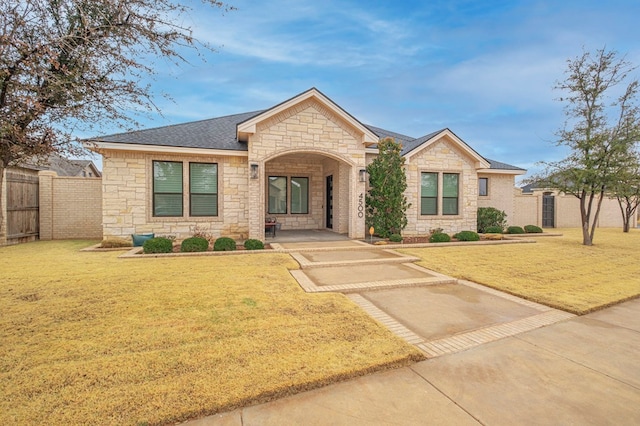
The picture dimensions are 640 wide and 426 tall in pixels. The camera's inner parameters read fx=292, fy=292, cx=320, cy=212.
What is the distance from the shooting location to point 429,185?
1376cm

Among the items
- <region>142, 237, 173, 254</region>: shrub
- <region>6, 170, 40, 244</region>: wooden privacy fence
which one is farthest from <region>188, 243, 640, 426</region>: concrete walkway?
<region>6, 170, 40, 244</region>: wooden privacy fence

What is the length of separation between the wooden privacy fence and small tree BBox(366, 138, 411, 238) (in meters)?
13.5

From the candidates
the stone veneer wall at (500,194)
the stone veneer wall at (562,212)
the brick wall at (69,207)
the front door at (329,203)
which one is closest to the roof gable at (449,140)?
the stone veneer wall at (500,194)

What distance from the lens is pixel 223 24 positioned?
4.27 m

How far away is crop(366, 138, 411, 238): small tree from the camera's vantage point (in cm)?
1184

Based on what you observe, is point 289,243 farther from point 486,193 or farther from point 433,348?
point 486,193

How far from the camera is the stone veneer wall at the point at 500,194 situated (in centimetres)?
1630

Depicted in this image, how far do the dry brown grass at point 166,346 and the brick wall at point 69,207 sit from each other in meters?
7.66

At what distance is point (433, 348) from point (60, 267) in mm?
8333

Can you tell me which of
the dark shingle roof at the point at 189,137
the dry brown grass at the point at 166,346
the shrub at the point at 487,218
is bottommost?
the dry brown grass at the point at 166,346

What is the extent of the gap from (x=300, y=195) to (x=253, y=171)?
4555 mm

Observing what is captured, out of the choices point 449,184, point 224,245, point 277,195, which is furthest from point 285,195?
point 449,184

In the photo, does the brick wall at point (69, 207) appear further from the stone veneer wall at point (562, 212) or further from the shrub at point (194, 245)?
the stone veneer wall at point (562, 212)

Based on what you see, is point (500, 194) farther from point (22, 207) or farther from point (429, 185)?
point (22, 207)
